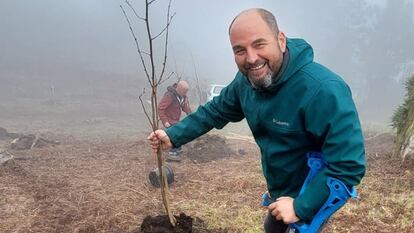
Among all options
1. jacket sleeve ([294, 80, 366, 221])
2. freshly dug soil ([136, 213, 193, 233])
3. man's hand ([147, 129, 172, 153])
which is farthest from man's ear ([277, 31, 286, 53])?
freshly dug soil ([136, 213, 193, 233])

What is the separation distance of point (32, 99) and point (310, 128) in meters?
25.3

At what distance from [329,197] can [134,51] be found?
1868 inches

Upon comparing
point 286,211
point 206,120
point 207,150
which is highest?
point 206,120

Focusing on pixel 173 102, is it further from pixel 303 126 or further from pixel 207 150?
pixel 303 126

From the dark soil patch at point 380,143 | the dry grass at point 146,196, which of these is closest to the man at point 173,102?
the dry grass at point 146,196

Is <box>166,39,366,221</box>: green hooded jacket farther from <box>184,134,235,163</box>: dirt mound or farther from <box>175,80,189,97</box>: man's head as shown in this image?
<box>175,80,189,97</box>: man's head

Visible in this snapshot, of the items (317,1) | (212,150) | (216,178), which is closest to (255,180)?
(216,178)

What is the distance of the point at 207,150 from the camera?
10.4 metres

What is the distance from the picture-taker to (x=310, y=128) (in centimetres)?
235

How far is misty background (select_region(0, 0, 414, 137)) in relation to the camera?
2669 centimetres

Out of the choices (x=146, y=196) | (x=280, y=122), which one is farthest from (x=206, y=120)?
(x=146, y=196)

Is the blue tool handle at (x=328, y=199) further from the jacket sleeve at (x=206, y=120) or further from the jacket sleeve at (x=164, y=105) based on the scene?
the jacket sleeve at (x=164, y=105)

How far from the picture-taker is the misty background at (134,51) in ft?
87.6

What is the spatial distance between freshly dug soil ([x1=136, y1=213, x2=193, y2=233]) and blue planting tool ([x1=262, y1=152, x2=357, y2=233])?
75.4 inches
